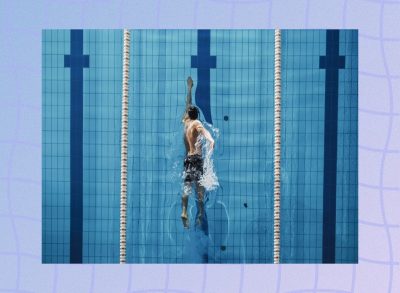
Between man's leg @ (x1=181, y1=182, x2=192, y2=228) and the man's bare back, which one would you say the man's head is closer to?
the man's bare back

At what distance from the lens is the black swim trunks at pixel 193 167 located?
13.4ft

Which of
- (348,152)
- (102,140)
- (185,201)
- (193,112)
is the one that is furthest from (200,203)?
(348,152)

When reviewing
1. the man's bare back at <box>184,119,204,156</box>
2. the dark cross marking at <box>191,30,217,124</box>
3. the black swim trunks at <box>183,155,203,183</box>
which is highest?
the dark cross marking at <box>191,30,217,124</box>

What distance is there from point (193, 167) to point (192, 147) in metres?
0.12

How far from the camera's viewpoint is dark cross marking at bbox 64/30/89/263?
13.5 ft

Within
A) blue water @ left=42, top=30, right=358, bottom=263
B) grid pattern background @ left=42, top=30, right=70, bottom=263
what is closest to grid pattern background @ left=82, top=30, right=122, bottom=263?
blue water @ left=42, top=30, right=358, bottom=263

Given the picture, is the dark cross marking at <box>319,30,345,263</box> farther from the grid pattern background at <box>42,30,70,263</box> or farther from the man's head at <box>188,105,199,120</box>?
the grid pattern background at <box>42,30,70,263</box>

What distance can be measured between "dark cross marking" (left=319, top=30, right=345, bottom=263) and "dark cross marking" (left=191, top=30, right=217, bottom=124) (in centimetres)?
68

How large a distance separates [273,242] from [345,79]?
1079mm

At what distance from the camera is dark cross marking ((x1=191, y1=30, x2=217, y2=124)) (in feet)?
13.4

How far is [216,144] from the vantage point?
4.10 meters

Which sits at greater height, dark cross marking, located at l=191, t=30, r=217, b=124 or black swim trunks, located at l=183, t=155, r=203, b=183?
dark cross marking, located at l=191, t=30, r=217, b=124

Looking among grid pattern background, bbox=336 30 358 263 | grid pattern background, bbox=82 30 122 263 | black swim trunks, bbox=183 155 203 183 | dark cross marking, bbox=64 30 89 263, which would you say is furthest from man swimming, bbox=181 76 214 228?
grid pattern background, bbox=336 30 358 263

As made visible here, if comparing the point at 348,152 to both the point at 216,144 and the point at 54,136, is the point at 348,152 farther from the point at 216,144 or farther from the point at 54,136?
the point at 54,136
